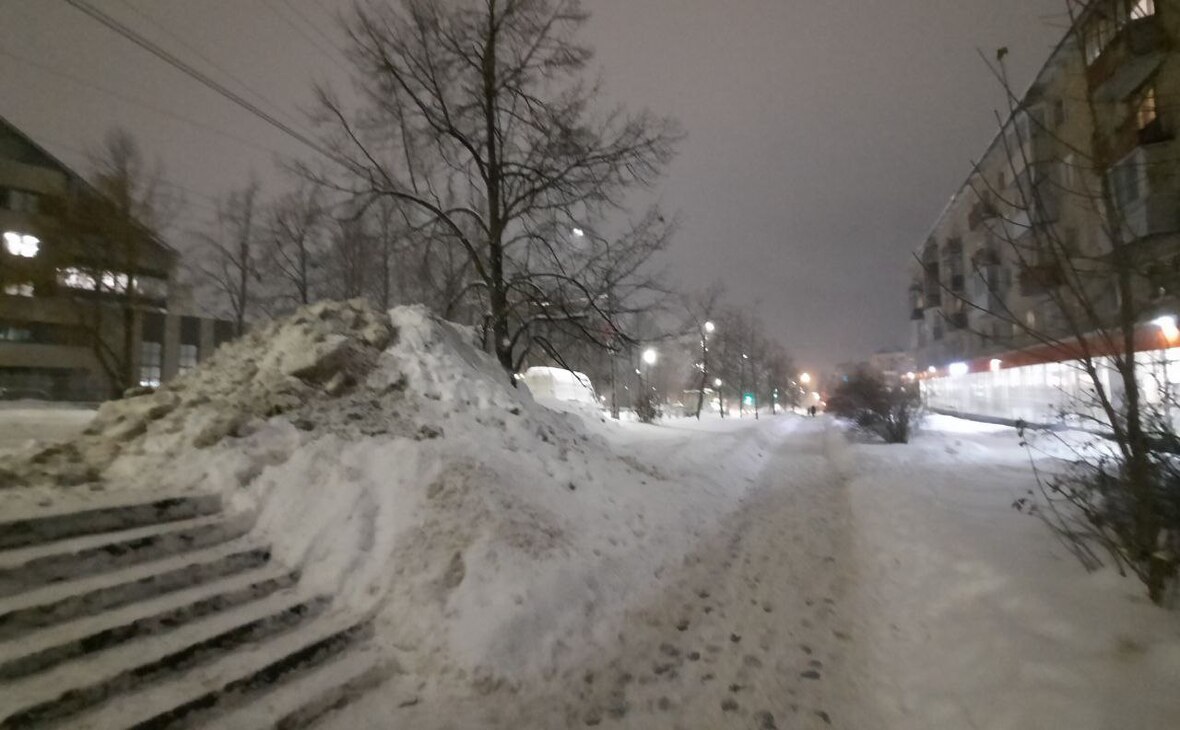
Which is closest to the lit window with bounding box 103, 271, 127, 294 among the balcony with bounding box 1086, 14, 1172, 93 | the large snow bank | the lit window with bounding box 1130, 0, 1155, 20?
the large snow bank

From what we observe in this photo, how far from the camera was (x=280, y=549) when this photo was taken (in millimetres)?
6062

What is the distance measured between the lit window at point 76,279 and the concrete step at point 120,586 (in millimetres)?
22837

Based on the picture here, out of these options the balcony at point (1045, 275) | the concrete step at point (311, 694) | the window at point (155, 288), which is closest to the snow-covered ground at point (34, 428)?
the concrete step at point (311, 694)

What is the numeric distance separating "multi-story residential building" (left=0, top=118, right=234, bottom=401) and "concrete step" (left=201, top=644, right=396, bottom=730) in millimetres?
22147

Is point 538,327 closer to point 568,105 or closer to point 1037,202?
point 568,105

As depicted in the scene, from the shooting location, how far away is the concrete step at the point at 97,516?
16.1ft

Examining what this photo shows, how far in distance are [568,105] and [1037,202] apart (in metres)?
11.6

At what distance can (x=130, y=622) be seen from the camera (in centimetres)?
441

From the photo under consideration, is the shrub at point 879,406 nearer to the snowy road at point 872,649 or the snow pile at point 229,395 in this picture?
the snowy road at point 872,649

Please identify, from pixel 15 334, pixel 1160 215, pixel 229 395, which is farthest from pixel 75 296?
pixel 1160 215

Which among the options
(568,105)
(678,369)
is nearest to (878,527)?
(568,105)

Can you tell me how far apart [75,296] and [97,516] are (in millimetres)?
25146

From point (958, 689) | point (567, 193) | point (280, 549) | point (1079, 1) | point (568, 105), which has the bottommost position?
point (958, 689)

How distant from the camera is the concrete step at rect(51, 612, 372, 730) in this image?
150 inches
